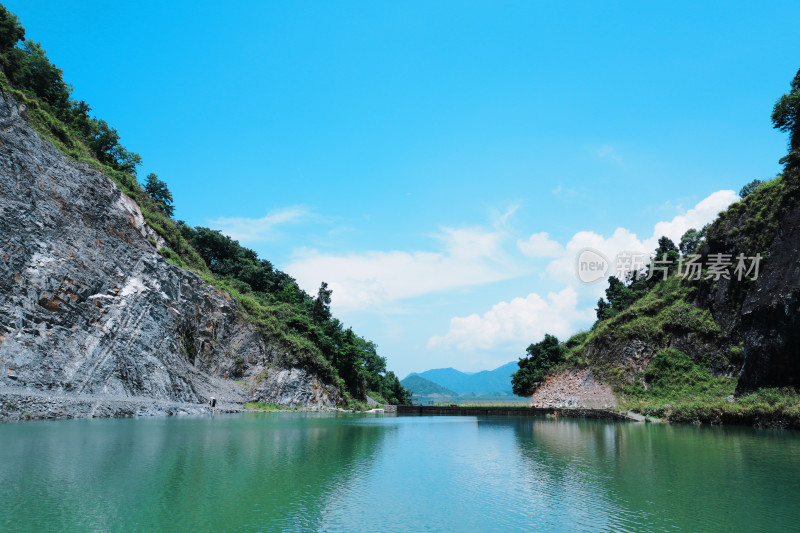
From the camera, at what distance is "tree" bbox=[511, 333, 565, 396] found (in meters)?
66.3

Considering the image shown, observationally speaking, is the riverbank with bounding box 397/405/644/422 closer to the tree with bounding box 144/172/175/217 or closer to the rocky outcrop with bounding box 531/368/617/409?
the rocky outcrop with bounding box 531/368/617/409

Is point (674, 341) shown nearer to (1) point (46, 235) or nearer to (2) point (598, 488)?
(2) point (598, 488)

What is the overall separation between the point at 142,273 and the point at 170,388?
1058 cm

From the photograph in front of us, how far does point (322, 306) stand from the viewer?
73.2 metres

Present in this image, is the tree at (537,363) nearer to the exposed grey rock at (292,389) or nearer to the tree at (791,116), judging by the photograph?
the exposed grey rock at (292,389)

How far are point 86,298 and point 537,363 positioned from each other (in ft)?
182

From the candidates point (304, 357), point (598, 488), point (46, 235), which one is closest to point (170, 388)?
point (46, 235)

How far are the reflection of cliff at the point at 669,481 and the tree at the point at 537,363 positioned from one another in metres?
39.7

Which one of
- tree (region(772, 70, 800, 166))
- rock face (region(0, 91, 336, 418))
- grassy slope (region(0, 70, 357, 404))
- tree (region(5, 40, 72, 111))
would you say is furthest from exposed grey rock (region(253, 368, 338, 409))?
tree (region(772, 70, 800, 166))

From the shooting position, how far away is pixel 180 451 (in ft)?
61.3

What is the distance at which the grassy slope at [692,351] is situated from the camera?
35.0 meters

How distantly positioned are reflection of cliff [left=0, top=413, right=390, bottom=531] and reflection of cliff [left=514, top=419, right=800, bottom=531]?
22.7 ft

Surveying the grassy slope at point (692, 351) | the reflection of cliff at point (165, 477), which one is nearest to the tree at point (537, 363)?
the grassy slope at point (692, 351)

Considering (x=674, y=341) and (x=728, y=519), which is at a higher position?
(x=674, y=341)
